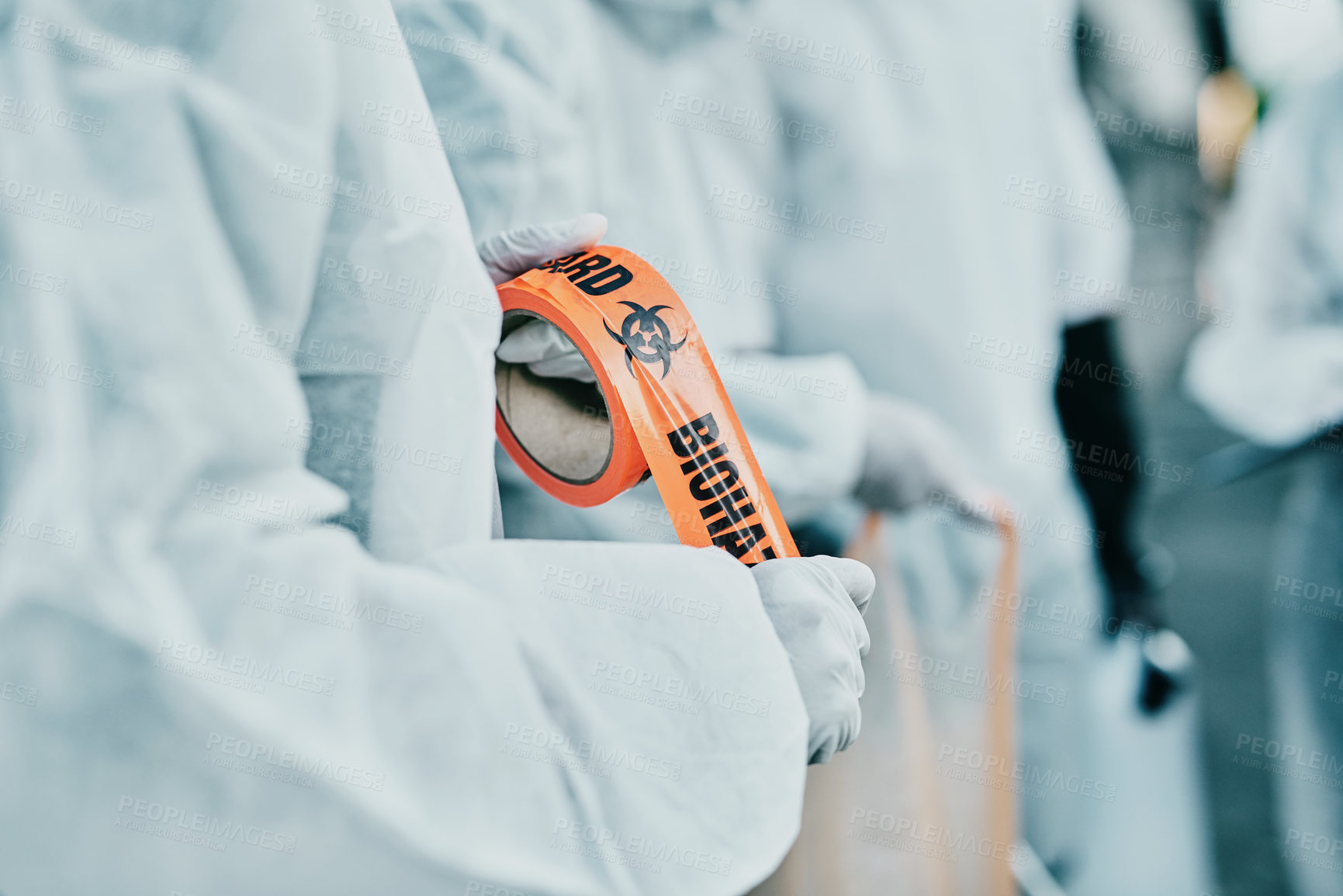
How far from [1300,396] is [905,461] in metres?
0.57

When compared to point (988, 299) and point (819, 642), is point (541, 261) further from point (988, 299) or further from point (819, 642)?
point (988, 299)

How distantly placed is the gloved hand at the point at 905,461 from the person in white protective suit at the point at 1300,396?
0.39 m

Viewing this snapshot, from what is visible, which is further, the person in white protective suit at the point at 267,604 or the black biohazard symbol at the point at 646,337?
the black biohazard symbol at the point at 646,337

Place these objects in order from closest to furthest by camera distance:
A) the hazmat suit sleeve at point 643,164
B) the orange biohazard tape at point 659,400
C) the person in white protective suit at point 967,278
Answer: the orange biohazard tape at point 659,400 → the hazmat suit sleeve at point 643,164 → the person in white protective suit at point 967,278

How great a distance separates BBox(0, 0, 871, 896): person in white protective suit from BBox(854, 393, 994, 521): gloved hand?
47cm

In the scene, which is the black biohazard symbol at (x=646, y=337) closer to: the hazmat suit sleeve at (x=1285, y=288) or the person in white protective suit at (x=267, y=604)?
the person in white protective suit at (x=267, y=604)

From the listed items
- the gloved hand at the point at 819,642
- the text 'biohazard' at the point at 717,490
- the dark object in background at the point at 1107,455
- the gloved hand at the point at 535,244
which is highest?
the gloved hand at the point at 535,244

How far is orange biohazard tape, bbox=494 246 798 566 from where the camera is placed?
18.3 inches

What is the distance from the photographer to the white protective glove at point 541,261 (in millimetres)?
525

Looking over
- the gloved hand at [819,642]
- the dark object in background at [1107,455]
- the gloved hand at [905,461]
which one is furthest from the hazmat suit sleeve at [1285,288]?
the gloved hand at [819,642]

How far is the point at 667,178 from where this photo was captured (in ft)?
2.59

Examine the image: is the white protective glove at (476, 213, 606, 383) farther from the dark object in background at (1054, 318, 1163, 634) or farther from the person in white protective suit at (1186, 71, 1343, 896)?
the person in white protective suit at (1186, 71, 1343, 896)

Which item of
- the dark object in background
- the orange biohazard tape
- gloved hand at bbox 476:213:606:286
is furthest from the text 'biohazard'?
the dark object in background

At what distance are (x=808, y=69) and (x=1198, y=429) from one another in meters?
0.68
